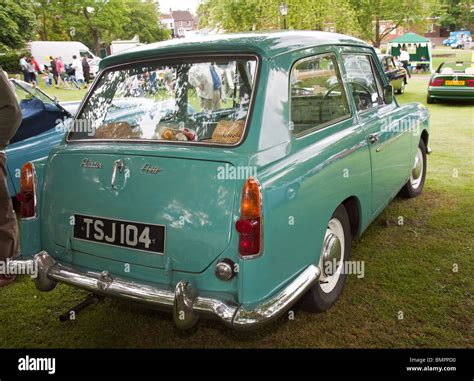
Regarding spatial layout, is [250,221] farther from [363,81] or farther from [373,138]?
[363,81]

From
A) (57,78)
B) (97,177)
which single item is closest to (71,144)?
(97,177)

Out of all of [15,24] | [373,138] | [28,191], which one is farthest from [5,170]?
[15,24]

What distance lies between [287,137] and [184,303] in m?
1.13

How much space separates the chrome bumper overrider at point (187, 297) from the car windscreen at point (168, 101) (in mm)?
888

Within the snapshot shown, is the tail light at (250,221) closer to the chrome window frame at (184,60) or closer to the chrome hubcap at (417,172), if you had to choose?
the chrome window frame at (184,60)

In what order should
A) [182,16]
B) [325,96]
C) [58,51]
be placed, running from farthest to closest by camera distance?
1. [182,16]
2. [58,51]
3. [325,96]

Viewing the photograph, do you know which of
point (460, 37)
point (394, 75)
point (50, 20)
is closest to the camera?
point (394, 75)

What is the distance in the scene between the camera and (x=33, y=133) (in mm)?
5520

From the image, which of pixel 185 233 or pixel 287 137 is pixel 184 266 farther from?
pixel 287 137

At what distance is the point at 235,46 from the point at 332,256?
1558mm

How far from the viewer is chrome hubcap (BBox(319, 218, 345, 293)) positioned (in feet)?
9.98

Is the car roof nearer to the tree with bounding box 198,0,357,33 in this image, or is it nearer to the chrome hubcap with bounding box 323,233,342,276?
the chrome hubcap with bounding box 323,233,342,276

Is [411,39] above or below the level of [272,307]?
above

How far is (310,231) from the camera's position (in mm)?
2641
